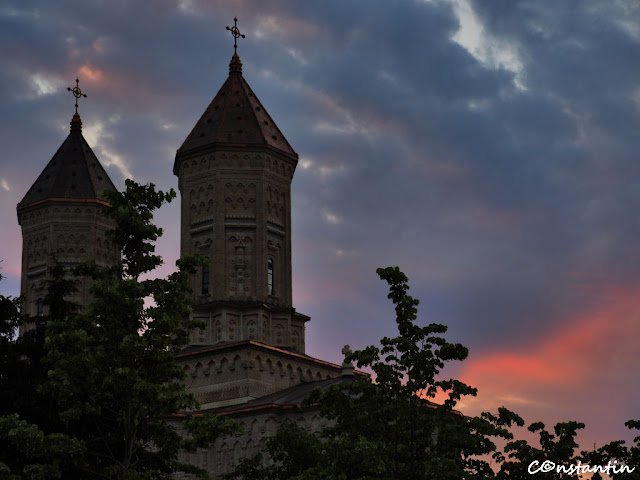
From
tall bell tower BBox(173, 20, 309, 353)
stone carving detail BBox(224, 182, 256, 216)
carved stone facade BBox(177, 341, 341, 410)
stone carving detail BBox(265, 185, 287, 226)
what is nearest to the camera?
carved stone facade BBox(177, 341, 341, 410)

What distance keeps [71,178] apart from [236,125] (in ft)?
49.3

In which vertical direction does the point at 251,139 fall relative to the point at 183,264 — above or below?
above

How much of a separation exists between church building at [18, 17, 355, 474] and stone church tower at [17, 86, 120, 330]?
34.0 ft

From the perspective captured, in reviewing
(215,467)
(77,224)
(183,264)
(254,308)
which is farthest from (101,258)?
(183,264)

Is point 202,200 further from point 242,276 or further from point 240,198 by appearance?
point 242,276

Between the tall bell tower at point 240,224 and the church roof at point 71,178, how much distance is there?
11.3 meters

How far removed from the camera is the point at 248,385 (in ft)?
163

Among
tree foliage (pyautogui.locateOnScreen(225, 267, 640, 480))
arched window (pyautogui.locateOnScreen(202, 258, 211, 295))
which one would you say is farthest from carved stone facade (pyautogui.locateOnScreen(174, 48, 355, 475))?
tree foliage (pyautogui.locateOnScreen(225, 267, 640, 480))

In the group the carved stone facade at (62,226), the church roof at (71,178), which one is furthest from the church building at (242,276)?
the church roof at (71,178)

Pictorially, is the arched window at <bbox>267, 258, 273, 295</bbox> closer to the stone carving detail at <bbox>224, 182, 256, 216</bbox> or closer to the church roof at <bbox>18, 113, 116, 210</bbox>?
the stone carving detail at <bbox>224, 182, 256, 216</bbox>

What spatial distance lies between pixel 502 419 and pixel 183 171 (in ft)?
97.4

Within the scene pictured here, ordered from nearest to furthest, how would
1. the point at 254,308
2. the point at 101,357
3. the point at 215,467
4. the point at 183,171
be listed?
the point at 101,357 → the point at 215,467 → the point at 254,308 → the point at 183,171

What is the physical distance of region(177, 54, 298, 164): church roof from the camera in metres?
54.9

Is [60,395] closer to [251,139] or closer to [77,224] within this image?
[251,139]
